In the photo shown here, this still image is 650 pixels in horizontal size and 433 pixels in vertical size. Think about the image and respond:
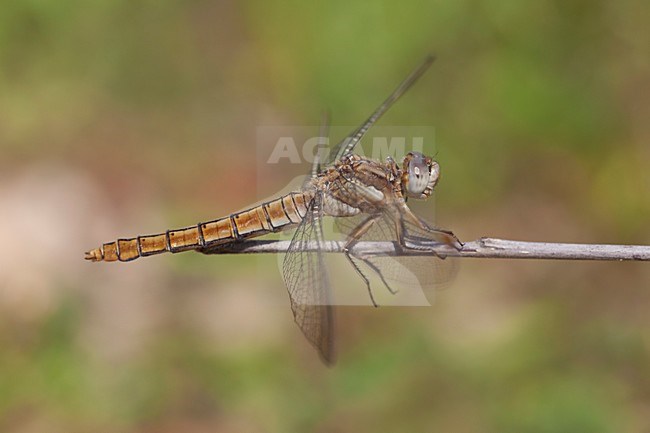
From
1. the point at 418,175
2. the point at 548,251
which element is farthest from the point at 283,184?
the point at 548,251

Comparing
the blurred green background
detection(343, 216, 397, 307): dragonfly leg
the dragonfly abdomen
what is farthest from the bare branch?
the blurred green background

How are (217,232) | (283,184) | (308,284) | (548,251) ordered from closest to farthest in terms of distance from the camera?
(548,251) < (308,284) < (217,232) < (283,184)

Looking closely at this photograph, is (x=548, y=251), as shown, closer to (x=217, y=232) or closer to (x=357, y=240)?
(x=357, y=240)

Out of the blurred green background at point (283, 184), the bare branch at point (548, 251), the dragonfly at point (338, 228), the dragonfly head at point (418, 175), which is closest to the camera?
the bare branch at point (548, 251)

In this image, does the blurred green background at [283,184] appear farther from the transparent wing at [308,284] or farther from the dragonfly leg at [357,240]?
the transparent wing at [308,284]

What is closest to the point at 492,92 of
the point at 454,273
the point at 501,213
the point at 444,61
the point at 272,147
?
the point at 444,61

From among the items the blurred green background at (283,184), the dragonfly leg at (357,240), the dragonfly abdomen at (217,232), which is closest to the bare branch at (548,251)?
the dragonfly leg at (357,240)

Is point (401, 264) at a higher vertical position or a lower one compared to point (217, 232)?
lower

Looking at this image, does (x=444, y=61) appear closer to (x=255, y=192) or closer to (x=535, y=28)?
(x=535, y=28)
